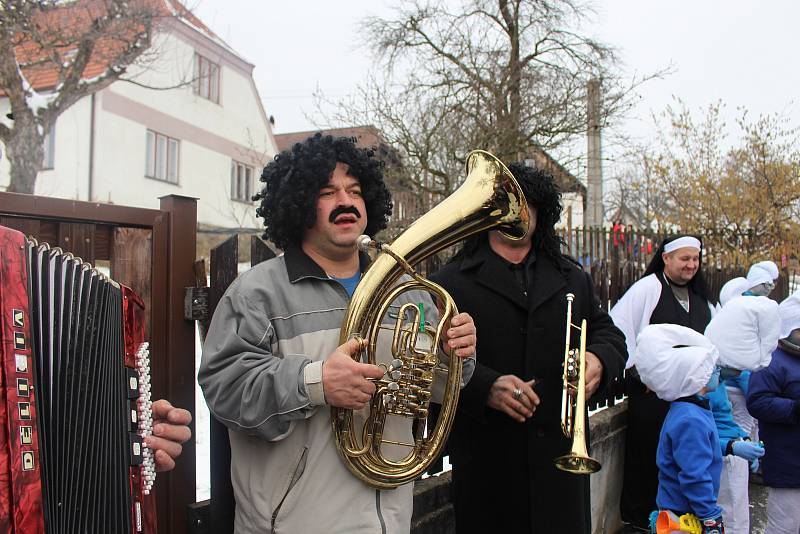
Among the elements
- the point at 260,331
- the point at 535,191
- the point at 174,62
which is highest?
the point at 174,62

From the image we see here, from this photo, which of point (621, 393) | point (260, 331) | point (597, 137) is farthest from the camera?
point (597, 137)

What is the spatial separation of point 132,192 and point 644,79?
12543mm

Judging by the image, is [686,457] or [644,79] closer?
[686,457]

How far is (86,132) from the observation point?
50.5 ft

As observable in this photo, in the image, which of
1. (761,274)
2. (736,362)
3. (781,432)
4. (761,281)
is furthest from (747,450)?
(761,274)

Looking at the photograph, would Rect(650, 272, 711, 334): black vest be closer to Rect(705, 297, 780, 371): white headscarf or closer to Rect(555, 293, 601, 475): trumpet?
Rect(705, 297, 780, 371): white headscarf

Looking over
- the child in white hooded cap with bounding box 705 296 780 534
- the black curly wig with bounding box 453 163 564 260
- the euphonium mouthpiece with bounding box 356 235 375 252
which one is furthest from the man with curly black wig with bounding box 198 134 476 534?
the child in white hooded cap with bounding box 705 296 780 534

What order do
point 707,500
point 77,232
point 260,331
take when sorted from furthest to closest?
point 707,500
point 77,232
point 260,331

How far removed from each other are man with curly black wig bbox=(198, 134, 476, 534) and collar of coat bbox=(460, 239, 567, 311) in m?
0.62

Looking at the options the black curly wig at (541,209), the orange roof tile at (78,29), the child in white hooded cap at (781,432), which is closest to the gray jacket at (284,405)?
the black curly wig at (541,209)

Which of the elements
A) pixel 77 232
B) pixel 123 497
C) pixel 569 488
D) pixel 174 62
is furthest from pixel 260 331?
pixel 174 62

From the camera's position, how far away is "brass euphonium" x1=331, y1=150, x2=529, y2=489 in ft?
6.30

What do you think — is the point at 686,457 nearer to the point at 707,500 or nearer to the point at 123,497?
the point at 707,500

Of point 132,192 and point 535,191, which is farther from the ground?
point 132,192
